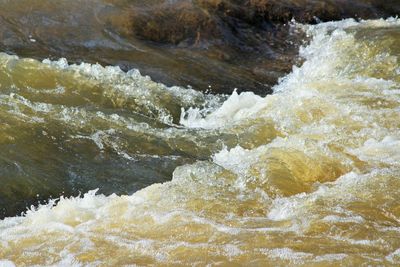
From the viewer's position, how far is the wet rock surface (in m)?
8.95

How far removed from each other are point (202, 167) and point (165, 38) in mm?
4791

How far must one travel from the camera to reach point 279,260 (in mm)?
4086

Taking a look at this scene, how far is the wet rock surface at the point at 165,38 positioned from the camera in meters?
8.95

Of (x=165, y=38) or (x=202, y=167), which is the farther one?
(x=165, y=38)

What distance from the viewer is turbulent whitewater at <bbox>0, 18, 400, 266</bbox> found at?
14.2ft

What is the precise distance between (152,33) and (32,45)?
6.27ft

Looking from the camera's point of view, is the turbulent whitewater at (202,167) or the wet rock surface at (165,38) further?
the wet rock surface at (165,38)

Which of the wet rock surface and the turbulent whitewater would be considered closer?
the turbulent whitewater

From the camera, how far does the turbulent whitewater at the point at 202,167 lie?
170 inches

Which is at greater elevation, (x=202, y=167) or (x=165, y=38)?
(x=202, y=167)

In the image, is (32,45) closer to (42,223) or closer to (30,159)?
(30,159)

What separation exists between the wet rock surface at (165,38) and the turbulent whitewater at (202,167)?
0.69 m

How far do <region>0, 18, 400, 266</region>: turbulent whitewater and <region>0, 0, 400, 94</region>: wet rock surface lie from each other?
69cm

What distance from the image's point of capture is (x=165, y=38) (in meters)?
10.0
